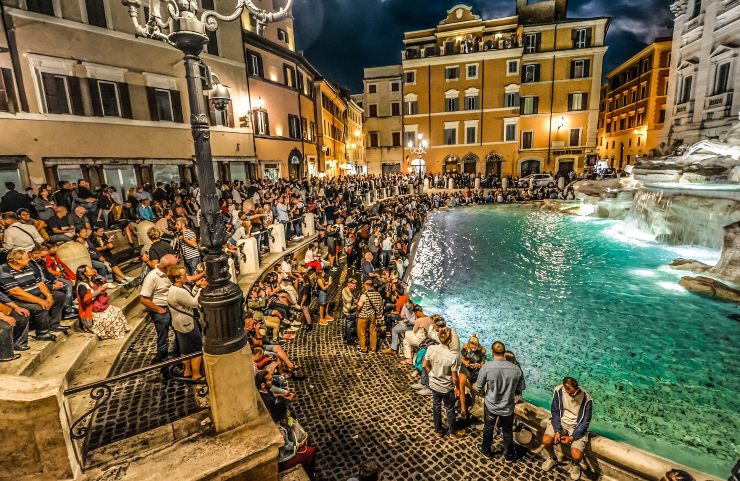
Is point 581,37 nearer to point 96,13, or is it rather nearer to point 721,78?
point 721,78

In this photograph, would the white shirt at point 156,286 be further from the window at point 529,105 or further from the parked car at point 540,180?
the window at point 529,105

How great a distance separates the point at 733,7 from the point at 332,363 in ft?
92.6

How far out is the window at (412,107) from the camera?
3866cm

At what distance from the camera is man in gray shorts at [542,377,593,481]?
4.38 m

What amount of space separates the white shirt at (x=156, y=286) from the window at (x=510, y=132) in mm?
38194

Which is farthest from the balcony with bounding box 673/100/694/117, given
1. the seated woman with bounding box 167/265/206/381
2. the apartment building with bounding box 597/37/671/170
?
the seated woman with bounding box 167/265/206/381

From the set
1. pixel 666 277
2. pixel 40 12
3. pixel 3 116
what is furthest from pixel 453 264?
pixel 40 12

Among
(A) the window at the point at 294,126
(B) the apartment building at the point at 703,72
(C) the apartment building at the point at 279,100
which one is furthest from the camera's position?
(A) the window at the point at 294,126

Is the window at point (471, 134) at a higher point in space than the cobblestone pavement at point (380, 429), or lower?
higher

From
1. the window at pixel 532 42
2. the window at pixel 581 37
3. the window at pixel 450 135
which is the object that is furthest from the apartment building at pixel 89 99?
the window at pixel 581 37

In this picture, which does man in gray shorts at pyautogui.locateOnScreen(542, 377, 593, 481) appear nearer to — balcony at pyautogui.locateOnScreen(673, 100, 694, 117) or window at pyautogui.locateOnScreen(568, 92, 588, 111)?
balcony at pyautogui.locateOnScreen(673, 100, 694, 117)

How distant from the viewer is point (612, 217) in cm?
2167

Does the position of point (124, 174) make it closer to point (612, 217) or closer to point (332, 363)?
point (332, 363)

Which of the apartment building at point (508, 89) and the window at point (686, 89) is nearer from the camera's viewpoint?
the window at point (686, 89)
